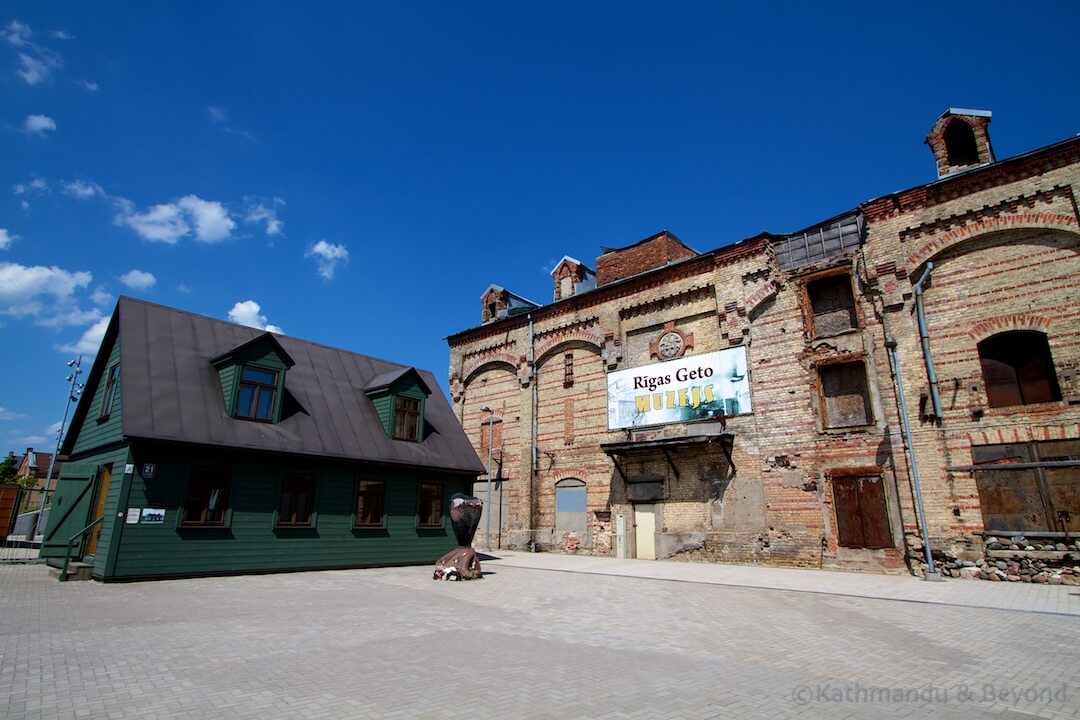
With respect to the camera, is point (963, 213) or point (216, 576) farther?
point (963, 213)

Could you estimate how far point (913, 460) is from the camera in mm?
15750

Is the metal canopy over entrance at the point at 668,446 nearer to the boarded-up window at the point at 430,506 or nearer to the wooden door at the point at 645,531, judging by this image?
the wooden door at the point at 645,531

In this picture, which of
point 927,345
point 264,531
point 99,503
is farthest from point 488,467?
point 927,345

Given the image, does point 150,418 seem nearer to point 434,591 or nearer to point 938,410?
point 434,591

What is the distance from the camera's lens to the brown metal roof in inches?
532

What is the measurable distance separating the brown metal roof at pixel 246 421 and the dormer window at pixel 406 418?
1.02ft

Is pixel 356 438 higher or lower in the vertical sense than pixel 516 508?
higher

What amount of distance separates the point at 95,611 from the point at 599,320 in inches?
751

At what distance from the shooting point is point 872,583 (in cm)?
1380

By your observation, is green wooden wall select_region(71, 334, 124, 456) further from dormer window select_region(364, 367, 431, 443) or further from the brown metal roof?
dormer window select_region(364, 367, 431, 443)

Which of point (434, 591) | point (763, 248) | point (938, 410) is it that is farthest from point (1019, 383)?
point (434, 591)

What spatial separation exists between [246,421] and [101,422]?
13.0 feet

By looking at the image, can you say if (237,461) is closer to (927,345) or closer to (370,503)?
(370,503)

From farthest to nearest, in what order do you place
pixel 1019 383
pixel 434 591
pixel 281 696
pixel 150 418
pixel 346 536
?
pixel 346 536 → pixel 1019 383 → pixel 150 418 → pixel 434 591 → pixel 281 696
